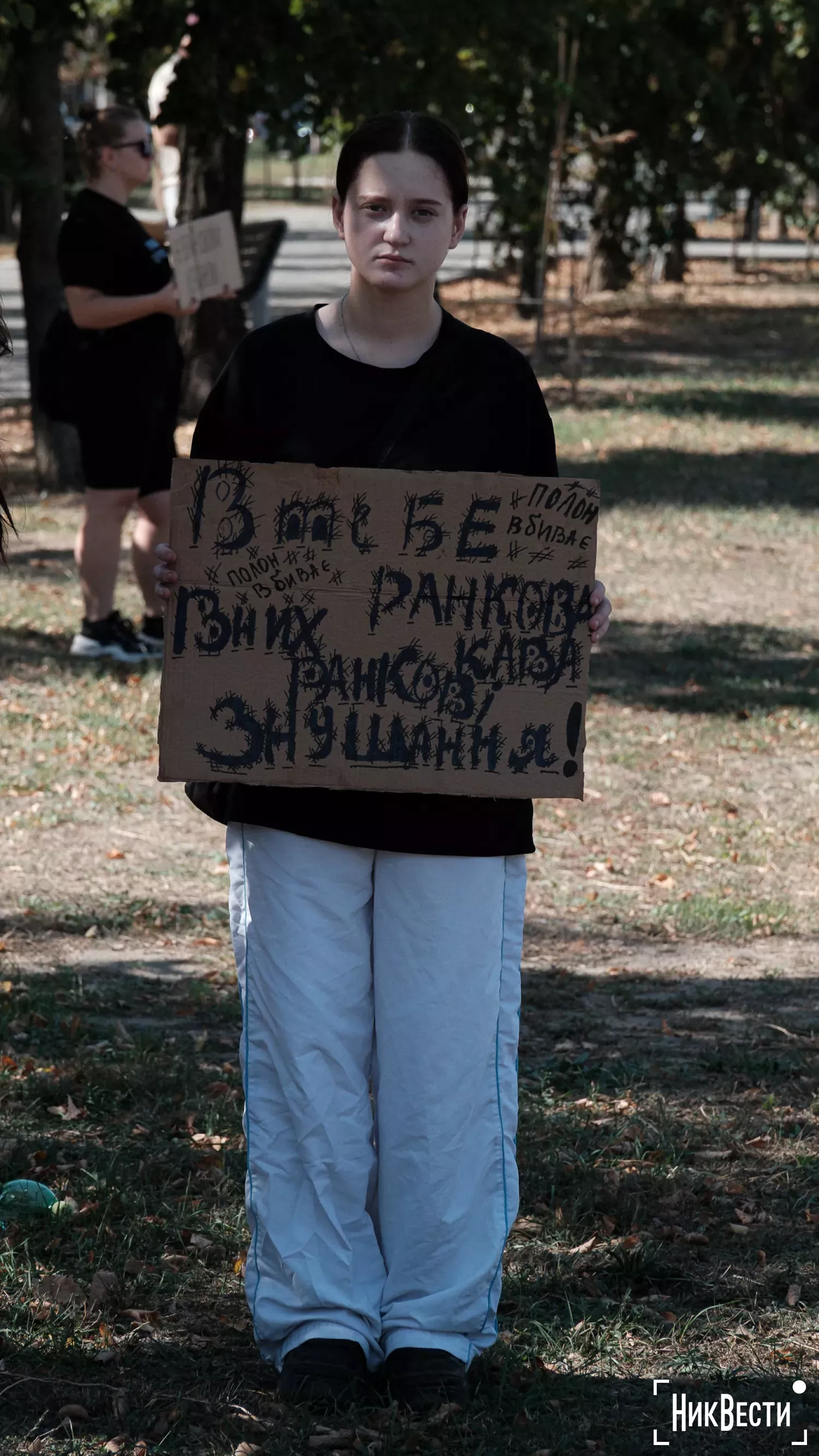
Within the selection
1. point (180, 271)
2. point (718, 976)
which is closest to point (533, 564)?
point (718, 976)

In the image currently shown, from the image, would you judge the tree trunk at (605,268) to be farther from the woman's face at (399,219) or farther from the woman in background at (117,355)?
the woman's face at (399,219)

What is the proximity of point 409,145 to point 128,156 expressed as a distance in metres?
5.45

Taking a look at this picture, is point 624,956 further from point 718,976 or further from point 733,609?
point 733,609

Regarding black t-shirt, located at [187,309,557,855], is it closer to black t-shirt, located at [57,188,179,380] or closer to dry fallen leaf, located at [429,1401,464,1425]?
dry fallen leaf, located at [429,1401,464,1425]

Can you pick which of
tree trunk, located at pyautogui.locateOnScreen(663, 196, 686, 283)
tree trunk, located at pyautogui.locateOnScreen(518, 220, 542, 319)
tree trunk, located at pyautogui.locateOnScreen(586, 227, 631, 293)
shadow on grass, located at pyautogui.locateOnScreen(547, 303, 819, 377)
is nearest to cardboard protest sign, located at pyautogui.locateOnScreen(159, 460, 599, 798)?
shadow on grass, located at pyautogui.locateOnScreen(547, 303, 819, 377)

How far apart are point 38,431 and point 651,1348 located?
10.5m

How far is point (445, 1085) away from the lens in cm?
298

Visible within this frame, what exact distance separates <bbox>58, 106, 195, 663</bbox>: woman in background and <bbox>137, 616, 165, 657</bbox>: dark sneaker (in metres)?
0.16

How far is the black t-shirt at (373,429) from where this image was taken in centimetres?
295

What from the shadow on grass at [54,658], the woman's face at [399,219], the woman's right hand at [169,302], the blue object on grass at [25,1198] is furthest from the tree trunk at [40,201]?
the woman's face at [399,219]

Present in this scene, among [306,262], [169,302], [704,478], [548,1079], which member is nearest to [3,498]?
[548,1079]

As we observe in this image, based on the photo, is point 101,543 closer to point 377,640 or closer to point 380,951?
point 377,640

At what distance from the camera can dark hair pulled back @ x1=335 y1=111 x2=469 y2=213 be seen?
2.87m

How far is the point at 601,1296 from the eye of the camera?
11.7 ft
